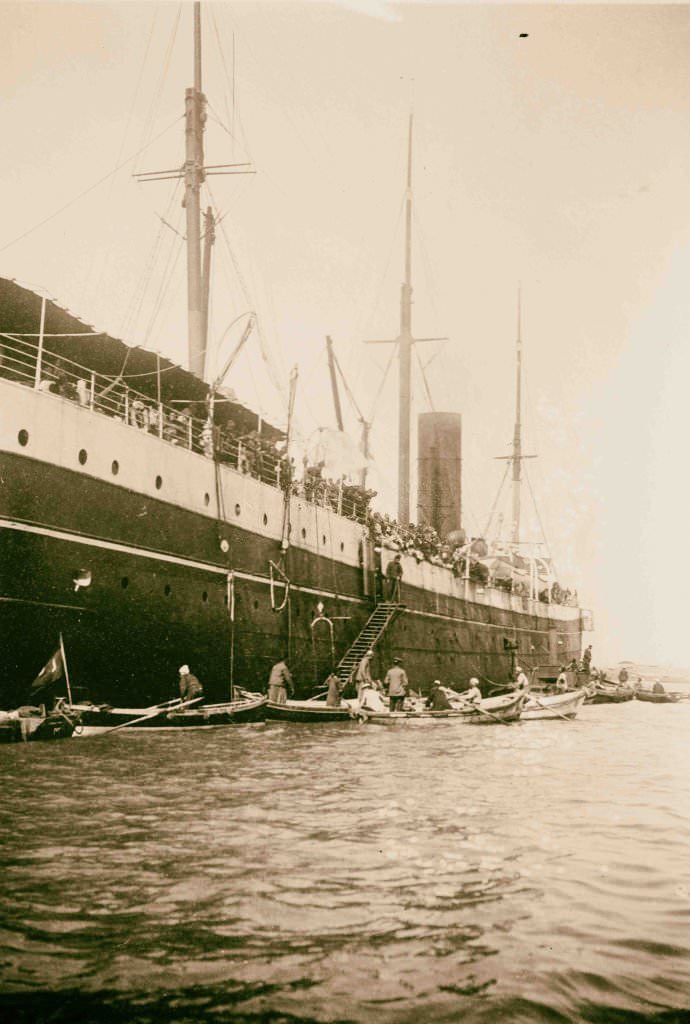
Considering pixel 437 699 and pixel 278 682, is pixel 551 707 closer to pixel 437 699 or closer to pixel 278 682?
pixel 437 699

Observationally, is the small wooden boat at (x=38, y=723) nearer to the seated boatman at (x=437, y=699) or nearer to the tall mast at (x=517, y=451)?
the seated boatman at (x=437, y=699)

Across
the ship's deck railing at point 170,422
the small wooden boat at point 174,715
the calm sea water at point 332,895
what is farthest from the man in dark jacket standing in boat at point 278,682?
the calm sea water at point 332,895

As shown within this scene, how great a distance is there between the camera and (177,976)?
15.0ft

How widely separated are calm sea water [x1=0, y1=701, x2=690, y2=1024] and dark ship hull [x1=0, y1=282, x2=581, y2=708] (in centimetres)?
270

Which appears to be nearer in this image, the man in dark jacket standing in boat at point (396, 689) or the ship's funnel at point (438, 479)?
the man in dark jacket standing in boat at point (396, 689)

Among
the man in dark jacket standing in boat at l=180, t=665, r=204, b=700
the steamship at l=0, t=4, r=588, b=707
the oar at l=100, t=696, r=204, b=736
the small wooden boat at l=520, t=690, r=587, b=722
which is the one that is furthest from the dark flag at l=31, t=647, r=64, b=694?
the small wooden boat at l=520, t=690, r=587, b=722

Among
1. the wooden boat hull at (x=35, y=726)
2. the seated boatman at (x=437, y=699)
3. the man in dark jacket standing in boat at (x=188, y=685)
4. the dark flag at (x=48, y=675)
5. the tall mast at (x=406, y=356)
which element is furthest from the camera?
the tall mast at (x=406, y=356)

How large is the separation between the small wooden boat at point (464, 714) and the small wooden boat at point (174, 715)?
250cm

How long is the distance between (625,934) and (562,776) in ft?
22.7

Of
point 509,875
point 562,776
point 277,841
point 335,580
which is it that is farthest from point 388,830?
point 335,580

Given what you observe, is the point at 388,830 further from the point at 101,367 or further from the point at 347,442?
the point at 347,442

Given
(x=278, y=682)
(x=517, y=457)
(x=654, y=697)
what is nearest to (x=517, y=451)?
(x=517, y=457)

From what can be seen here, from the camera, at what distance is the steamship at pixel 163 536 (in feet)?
43.5

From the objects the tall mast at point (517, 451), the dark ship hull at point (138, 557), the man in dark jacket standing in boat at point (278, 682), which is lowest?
the man in dark jacket standing in boat at point (278, 682)
